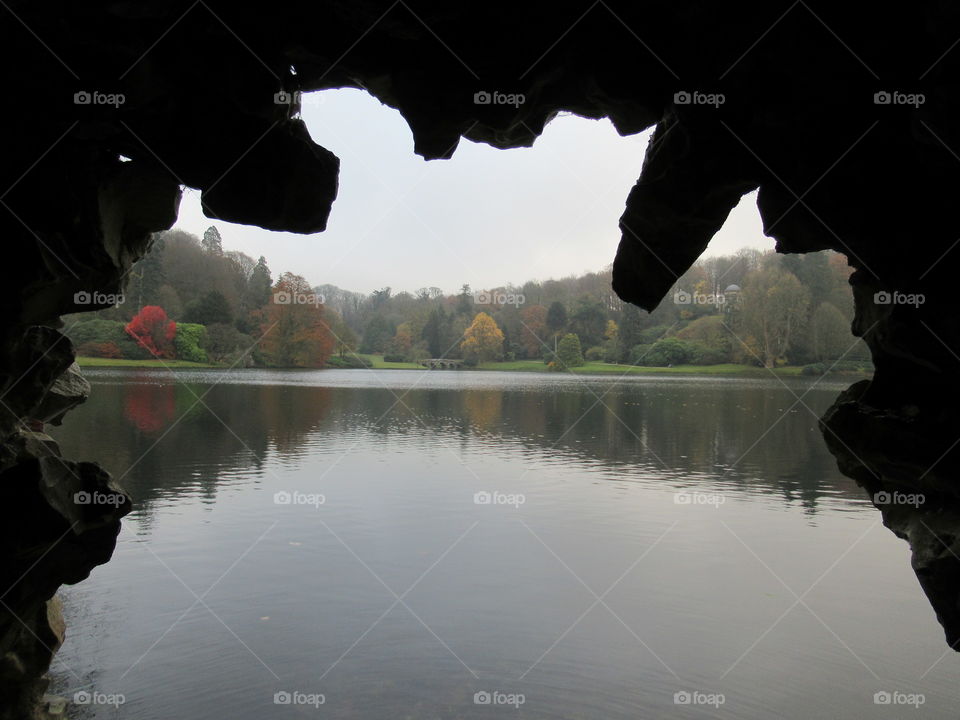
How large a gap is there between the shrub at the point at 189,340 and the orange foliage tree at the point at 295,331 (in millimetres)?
4775

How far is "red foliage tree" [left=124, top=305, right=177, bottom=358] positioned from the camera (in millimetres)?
44188

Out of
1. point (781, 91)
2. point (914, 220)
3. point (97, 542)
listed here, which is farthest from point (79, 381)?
point (914, 220)

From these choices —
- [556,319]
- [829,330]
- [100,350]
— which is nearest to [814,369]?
[829,330]

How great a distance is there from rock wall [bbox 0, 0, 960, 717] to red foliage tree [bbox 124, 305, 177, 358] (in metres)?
43.7

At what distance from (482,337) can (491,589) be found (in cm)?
4868

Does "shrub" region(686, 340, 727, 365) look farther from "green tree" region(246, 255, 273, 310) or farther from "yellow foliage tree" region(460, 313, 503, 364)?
"green tree" region(246, 255, 273, 310)

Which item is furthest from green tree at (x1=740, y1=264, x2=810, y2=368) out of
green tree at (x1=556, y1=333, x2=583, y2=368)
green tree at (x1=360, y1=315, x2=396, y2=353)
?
green tree at (x1=360, y1=315, x2=396, y2=353)

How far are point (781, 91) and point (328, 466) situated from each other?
43.0 ft

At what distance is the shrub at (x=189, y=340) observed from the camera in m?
46.1

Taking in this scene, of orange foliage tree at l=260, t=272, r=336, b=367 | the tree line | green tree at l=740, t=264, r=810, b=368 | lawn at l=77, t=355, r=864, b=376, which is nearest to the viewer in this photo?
green tree at l=740, t=264, r=810, b=368

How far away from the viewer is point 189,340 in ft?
152

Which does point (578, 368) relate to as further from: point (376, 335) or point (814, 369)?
point (814, 369)

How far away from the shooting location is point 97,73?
13.0 ft

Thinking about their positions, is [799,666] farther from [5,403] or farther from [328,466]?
[328,466]
